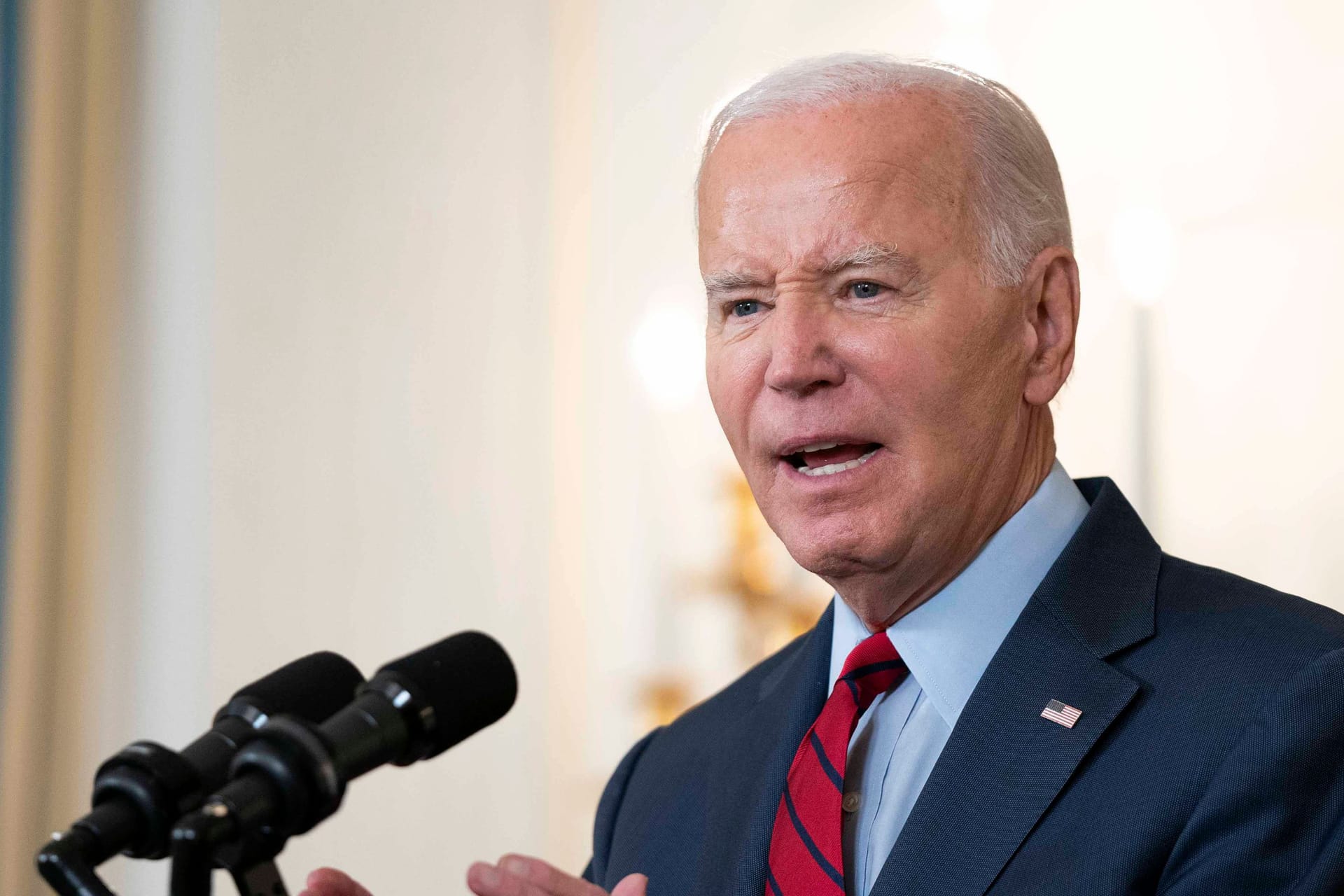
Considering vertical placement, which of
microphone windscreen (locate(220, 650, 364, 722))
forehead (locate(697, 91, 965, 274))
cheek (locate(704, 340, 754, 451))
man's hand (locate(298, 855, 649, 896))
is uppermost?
forehead (locate(697, 91, 965, 274))

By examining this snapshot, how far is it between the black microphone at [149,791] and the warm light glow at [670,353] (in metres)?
2.60

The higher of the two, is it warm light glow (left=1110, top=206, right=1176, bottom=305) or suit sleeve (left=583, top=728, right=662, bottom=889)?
warm light glow (left=1110, top=206, right=1176, bottom=305)

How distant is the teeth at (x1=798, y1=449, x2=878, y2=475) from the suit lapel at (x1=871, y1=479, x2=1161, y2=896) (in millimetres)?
242

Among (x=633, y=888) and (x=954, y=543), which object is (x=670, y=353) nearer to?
(x=954, y=543)

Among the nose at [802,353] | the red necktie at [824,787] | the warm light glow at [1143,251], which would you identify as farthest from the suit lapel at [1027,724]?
the warm light glow at [1143,251]

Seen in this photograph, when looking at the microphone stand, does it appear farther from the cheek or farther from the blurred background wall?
the blurred background wall

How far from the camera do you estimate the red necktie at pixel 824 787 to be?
4.88 feet

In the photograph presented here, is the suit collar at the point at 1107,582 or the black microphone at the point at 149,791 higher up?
the suit collar at the point at 1107,582

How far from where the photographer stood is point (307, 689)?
3.62 ft

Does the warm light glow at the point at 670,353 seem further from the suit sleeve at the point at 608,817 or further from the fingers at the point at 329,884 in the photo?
the fingers at the point at 329,884

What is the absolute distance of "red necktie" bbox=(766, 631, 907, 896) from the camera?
4.88 feet

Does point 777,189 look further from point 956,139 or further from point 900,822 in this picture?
point 900,822

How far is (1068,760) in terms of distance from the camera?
135cm

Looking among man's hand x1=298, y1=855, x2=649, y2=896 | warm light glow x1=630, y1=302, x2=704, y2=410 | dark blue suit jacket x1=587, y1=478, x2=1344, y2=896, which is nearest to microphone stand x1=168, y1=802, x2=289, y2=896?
man's hand x1=298, y1=855, x2=649, y2=896
